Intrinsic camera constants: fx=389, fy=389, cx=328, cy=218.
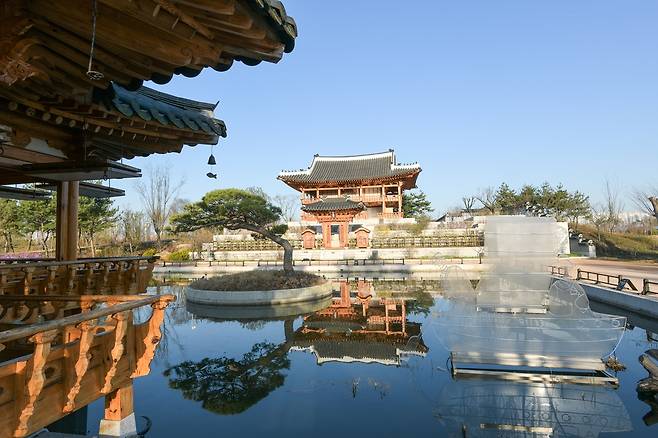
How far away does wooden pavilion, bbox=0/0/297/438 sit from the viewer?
2146mm

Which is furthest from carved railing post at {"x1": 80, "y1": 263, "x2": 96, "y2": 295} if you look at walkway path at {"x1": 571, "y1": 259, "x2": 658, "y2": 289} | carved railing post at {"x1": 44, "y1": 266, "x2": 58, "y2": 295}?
walkway path at {"x1": 571, "y1": 259, "x2": 658, "y2": 289}

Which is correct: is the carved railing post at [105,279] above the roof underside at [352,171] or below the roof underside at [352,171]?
below

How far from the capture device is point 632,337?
9.30 m

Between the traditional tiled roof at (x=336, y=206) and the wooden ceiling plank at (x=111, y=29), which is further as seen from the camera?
the traditional tiled roof at (x=336, y=206)

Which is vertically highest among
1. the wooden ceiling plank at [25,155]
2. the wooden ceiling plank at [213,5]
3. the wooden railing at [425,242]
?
the wooden ceiling plank at [213,5]

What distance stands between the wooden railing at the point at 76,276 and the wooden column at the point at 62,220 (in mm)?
560

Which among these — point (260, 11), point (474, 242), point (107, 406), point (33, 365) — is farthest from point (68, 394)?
point (474, 242)

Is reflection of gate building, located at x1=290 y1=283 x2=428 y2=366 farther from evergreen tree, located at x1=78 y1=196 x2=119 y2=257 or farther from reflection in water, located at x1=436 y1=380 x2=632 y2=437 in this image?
evergreen tree, located at x1=78 y1=196 x2=119 y2=257

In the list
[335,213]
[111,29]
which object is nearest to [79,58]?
[111,29]

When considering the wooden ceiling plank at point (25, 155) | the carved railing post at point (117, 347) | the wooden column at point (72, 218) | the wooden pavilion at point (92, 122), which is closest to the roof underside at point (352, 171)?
the wooden column at point (72, 218)

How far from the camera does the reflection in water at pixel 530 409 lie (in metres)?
5.12

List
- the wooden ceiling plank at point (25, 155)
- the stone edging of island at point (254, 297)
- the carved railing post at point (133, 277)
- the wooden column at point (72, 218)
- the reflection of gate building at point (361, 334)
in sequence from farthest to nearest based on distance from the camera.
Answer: the stone edging of island at point (254, 297), the reflection of gate building at point (361, 334), the carved railing post at point (133, 277), the wooden column at point (72, 218), the wooden ceiling plank at point (25, 155)

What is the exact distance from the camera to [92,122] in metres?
4.24

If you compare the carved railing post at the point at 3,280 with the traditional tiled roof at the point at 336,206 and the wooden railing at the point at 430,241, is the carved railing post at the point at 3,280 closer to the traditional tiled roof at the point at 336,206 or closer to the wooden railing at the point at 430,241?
the traditional tiled roof at the point at 336,206
